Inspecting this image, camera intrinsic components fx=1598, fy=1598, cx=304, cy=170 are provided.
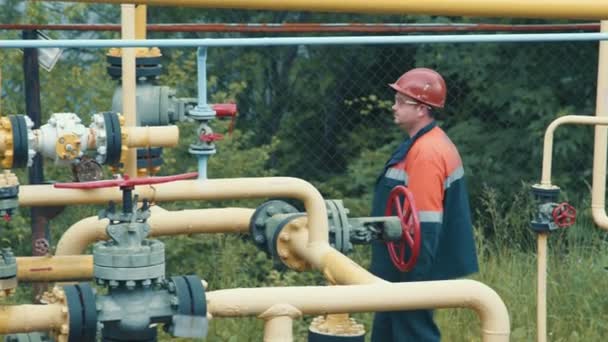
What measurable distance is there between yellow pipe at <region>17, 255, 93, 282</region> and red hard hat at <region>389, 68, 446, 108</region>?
4.79 ft

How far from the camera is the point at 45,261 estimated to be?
4.55 metres

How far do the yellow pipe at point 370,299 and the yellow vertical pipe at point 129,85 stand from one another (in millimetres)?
839

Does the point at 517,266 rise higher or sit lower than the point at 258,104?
lower

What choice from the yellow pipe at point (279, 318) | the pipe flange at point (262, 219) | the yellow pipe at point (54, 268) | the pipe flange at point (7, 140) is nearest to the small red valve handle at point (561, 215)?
the pipe flange at point (262, 219)

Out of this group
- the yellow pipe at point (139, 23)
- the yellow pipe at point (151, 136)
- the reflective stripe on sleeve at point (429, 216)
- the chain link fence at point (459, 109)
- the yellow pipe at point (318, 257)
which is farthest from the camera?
the chain link fence at point (459, 109)

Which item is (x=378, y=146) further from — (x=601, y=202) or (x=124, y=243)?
(x=124, y=243)

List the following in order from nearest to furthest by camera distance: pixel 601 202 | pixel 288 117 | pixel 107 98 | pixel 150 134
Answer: pixel 150 134 < pixel 601 202 < pixel 107 98 < pixel 288 117

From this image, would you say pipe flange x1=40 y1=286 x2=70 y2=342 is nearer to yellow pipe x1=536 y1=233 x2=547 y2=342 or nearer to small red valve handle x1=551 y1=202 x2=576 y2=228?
yellow pipe x1=536 y1=233 x2=547 y2=342

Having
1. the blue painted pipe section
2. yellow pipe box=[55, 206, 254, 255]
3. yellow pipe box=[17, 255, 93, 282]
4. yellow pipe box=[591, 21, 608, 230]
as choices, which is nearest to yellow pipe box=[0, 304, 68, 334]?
the blue painted pipe section

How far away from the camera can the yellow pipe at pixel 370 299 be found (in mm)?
3807

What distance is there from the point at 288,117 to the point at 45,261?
4515mm

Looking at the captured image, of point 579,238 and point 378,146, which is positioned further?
point 378,146

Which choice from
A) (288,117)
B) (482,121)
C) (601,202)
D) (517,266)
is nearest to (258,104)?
(288,117)

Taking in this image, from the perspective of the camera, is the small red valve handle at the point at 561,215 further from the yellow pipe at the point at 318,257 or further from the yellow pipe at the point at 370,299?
the yellow pipe at the point at 370,299
